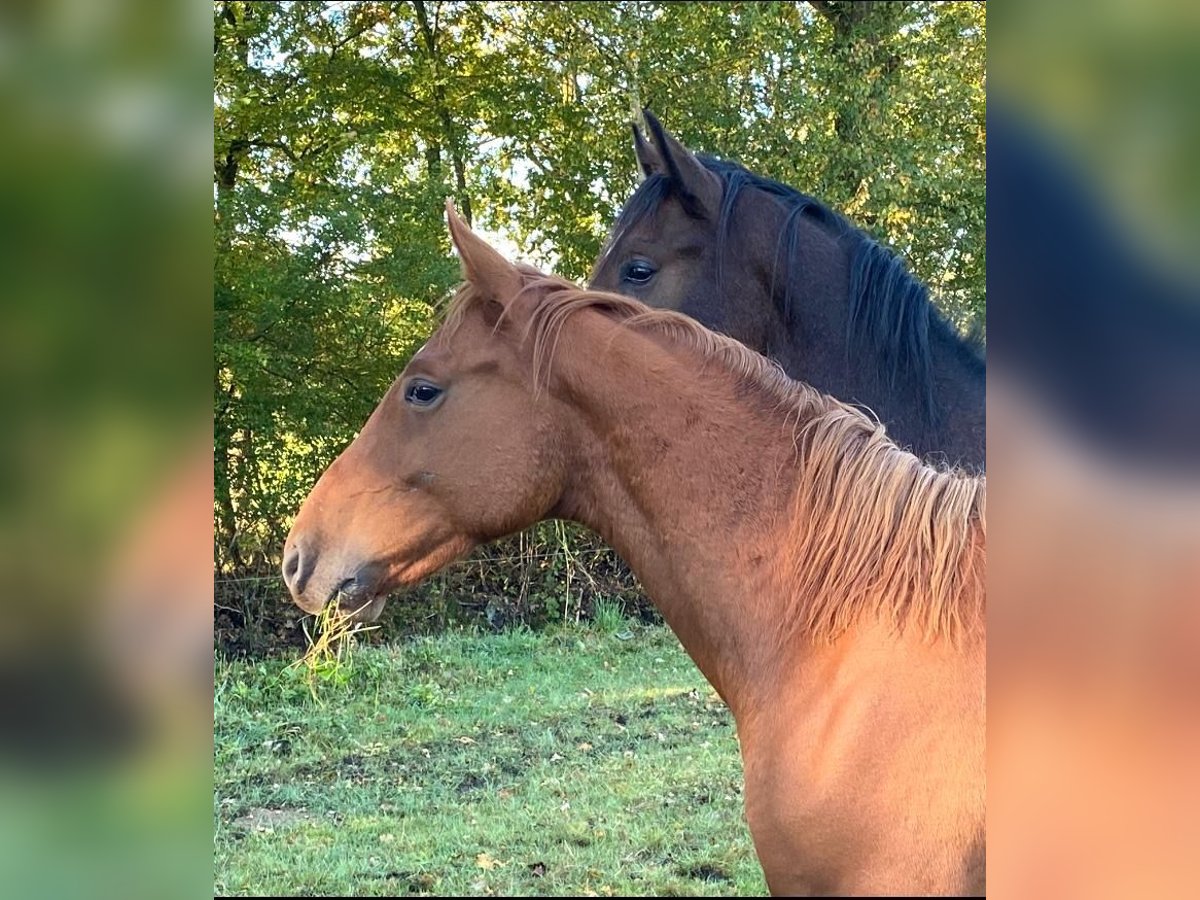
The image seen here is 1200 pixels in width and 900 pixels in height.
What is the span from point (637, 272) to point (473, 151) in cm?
365

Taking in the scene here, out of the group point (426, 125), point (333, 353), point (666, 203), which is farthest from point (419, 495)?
point (426, 125)

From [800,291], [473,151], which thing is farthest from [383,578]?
[473,151]

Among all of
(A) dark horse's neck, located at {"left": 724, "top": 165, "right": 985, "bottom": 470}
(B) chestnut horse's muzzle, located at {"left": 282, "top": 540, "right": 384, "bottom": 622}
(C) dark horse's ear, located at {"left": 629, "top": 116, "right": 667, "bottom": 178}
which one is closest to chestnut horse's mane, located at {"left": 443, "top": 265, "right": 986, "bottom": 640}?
(B) chestnut horse's muzzle, located at {"left": 282, "top": 540, "right": 384, "bottom": 622}

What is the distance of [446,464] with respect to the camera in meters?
1.48

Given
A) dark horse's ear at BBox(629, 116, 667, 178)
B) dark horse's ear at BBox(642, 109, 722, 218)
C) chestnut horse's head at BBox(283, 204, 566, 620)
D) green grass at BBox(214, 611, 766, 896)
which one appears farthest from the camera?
green grass at BBox(214, 611, 766, 896)

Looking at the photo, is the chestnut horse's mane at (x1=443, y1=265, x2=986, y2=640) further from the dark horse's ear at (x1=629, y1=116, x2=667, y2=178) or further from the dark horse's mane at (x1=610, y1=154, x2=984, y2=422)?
the dark horse's ear at (x1=629, y1=116, x2=667, y2=178)

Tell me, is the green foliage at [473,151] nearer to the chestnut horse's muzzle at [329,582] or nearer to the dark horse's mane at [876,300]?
the dark horse's mane at [876,300]

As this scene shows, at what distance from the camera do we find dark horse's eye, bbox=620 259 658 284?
8.38 feet

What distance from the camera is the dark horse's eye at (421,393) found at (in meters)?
1.50

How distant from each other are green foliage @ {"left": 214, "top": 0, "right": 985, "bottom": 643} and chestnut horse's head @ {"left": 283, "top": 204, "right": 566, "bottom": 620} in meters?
3.47

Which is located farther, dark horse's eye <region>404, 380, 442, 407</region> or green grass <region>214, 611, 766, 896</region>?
green grass <region>214, 611, 766, 896</region>
